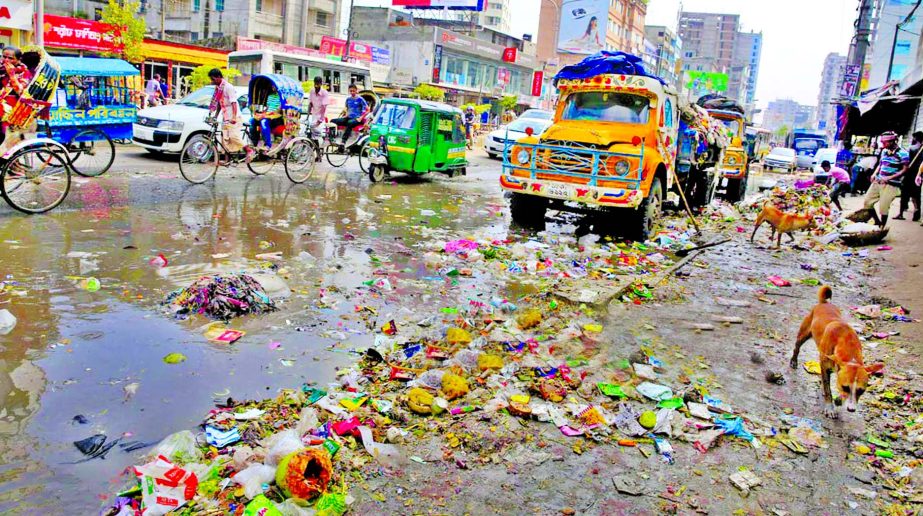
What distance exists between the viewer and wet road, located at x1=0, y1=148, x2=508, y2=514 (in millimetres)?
3309

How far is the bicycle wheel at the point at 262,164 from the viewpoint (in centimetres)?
1277

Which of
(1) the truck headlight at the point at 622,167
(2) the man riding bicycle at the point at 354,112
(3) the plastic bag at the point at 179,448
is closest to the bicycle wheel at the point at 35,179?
(3) the plastic bag at the point at 179,448

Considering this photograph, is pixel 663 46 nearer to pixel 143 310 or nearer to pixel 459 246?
pixel 459 246

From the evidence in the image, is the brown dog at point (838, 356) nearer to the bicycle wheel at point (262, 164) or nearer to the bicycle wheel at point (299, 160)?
the bicycle wheel at point (299, 160)

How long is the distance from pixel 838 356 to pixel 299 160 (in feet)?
33.3

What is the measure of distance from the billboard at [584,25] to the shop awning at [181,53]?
156ft

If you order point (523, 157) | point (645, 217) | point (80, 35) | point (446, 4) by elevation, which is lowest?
point (645, 217)

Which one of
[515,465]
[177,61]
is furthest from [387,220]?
[177,61]

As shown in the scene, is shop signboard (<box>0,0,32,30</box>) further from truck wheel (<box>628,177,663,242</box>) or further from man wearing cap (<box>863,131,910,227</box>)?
man wearing cap (<box>863,131,910,227</box>)

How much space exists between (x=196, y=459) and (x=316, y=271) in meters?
3.57

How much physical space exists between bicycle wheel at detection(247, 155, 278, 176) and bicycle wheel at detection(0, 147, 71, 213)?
4.51m

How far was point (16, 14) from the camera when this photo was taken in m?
22.3

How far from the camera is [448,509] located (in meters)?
2.88

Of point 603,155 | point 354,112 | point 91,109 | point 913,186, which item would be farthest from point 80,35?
point 913,186
